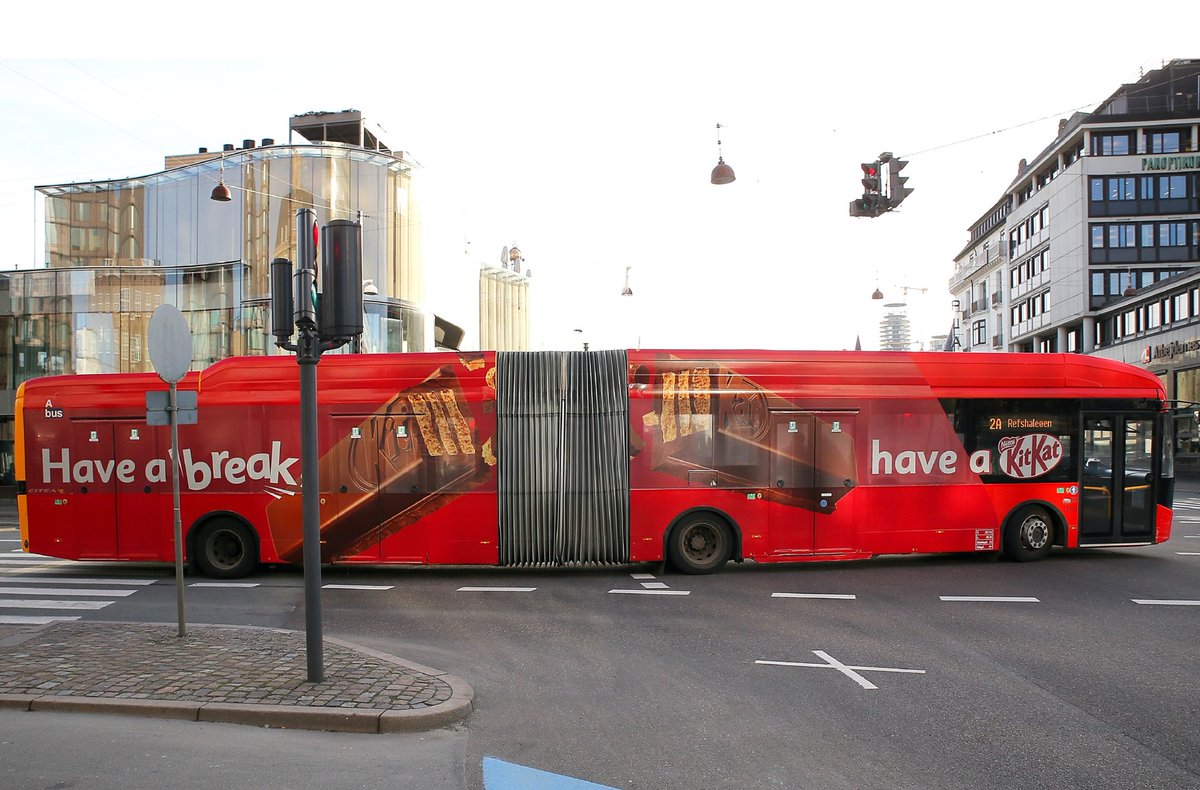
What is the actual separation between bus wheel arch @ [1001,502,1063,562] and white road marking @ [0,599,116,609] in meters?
12.6

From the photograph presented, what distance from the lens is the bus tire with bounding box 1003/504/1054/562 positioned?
41.7 feet

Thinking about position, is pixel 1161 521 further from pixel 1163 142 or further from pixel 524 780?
pixel 1163 142

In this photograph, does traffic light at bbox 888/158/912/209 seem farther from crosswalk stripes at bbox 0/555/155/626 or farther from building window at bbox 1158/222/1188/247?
building window at bbox 1158/222/1188/247

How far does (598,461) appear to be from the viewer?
469 inches

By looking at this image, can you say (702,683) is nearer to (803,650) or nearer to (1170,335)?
(803,650)

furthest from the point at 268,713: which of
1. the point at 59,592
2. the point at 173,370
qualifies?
the point at 59,592

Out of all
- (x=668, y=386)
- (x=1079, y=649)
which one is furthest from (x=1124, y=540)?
(x=668, y=386)

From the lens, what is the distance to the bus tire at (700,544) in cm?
1198

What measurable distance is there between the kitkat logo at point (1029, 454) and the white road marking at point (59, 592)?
12641 mm

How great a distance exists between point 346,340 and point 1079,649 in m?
7.18

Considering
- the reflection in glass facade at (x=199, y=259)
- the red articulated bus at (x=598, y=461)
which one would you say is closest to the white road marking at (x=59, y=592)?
the red articulated bus at (x=598, y=461)

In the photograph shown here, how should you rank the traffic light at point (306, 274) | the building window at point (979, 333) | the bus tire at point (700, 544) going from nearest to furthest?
the traffic light at point (306, 274) → the bus tire at point (700, 544) → the building window at point (979, 333)

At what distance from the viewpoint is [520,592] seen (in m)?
11.1

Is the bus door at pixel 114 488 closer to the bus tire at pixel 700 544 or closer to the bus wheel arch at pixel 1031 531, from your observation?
the bus tire at pixel 700 544
